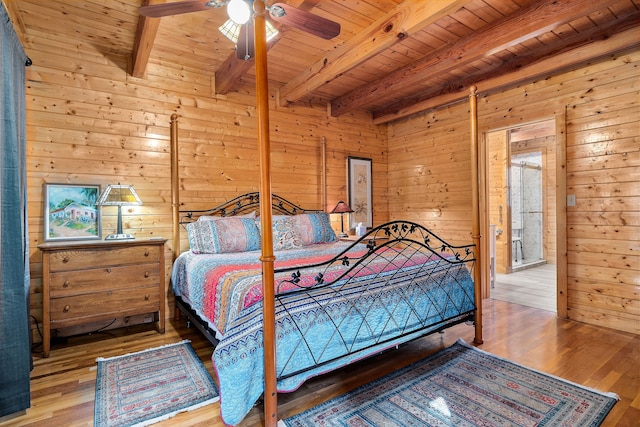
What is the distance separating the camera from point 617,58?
119 inches

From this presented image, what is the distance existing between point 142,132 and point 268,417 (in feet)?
9.73

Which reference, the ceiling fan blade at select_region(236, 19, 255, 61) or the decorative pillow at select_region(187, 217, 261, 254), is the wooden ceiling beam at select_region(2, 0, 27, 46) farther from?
the decorative pillow at select_region(187, 217, 261, 254)

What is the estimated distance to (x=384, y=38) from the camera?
2.62m

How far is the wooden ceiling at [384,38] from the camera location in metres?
2.50

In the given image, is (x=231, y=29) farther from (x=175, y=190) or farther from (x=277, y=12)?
(x=175, y=190)

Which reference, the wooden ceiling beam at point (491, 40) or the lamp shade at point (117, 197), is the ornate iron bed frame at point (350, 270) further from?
the wooden ceiling beam at point (491, 40)

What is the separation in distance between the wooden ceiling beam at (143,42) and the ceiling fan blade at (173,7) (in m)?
0.66

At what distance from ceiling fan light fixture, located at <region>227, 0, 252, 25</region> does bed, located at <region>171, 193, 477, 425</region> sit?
136 cm

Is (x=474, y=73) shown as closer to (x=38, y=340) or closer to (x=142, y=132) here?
(x=142, y=132)

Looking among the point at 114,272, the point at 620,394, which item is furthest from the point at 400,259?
the point at 114,272

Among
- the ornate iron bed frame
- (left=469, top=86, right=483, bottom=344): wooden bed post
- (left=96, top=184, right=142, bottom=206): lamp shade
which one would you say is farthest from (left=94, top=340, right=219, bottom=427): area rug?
(left=469, top=86, right=483, bottom=344): wooden bed post

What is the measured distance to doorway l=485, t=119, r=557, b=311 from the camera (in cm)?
559

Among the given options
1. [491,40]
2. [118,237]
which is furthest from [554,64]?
[118,237]

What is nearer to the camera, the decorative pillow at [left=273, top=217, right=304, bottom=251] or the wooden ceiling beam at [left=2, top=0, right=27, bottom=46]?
the wooden ceiling beam at [left=2, top=0, right=27, bottom=46]
